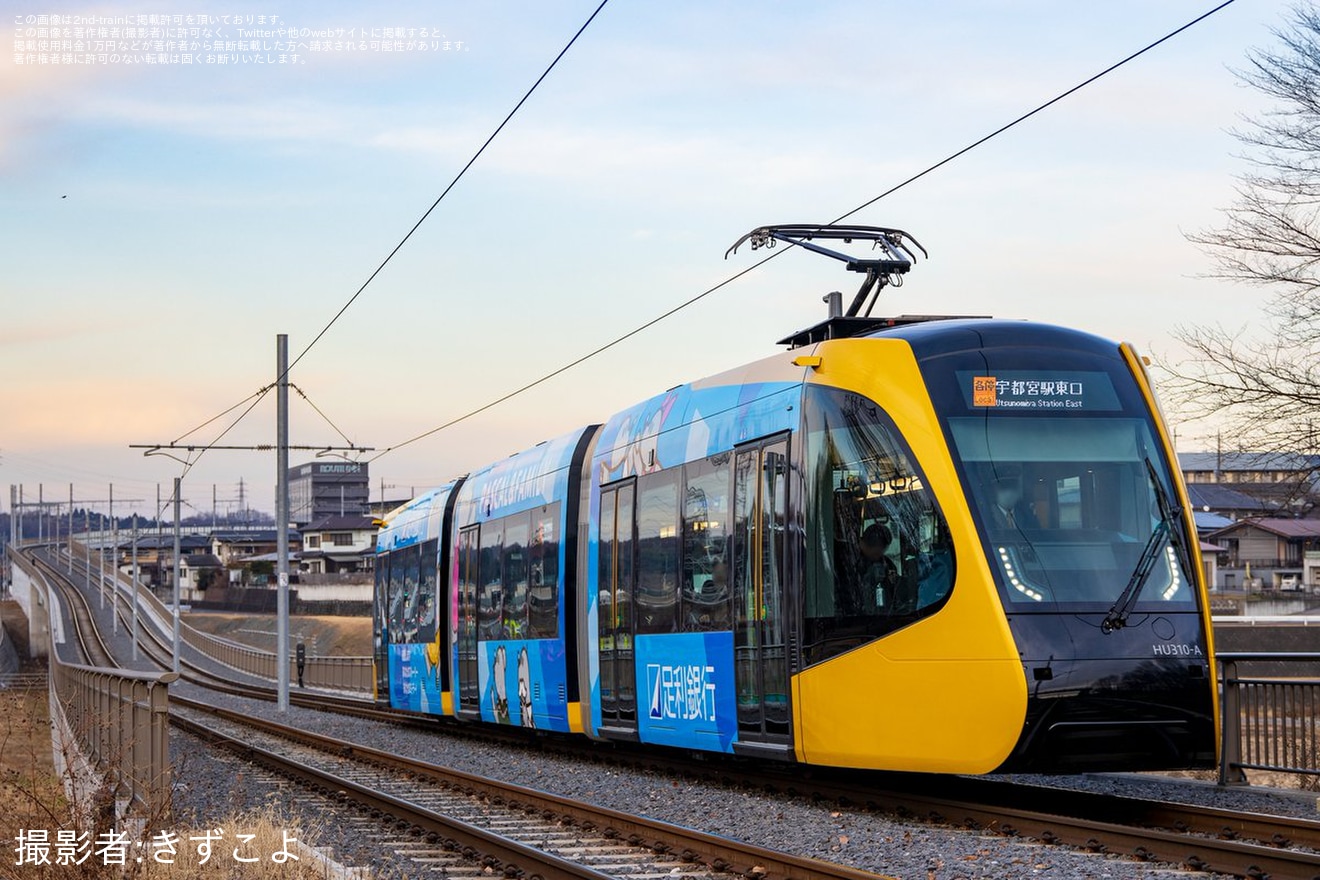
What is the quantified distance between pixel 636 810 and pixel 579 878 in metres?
4.31

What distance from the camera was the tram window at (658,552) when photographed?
15297 millimetres

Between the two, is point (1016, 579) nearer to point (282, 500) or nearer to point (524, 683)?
point (524, 683)

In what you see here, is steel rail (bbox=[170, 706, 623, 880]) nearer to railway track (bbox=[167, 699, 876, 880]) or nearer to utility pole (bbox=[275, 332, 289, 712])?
railway track (bbox=[167, 699, 876, 880])

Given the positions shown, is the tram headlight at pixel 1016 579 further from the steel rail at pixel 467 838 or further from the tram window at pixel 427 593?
the tram window at pixel 427 593

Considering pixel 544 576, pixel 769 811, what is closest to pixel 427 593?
pixel 544 576

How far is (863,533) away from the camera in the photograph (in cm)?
1188

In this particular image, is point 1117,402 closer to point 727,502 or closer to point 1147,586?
point 1147,586

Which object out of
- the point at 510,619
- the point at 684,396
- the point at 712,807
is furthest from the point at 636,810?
the point at 510,619

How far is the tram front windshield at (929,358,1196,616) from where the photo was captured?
36.4ft

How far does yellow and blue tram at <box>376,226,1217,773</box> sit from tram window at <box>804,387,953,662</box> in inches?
0.7

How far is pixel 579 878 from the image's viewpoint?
8.90 meters

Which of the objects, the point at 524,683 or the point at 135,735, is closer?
the point at 135,735

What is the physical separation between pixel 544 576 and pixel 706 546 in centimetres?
531

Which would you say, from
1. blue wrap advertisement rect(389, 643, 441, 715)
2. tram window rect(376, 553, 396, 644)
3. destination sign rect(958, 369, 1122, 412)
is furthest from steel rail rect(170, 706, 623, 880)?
tram window rect(376, 553, 396, 644)
